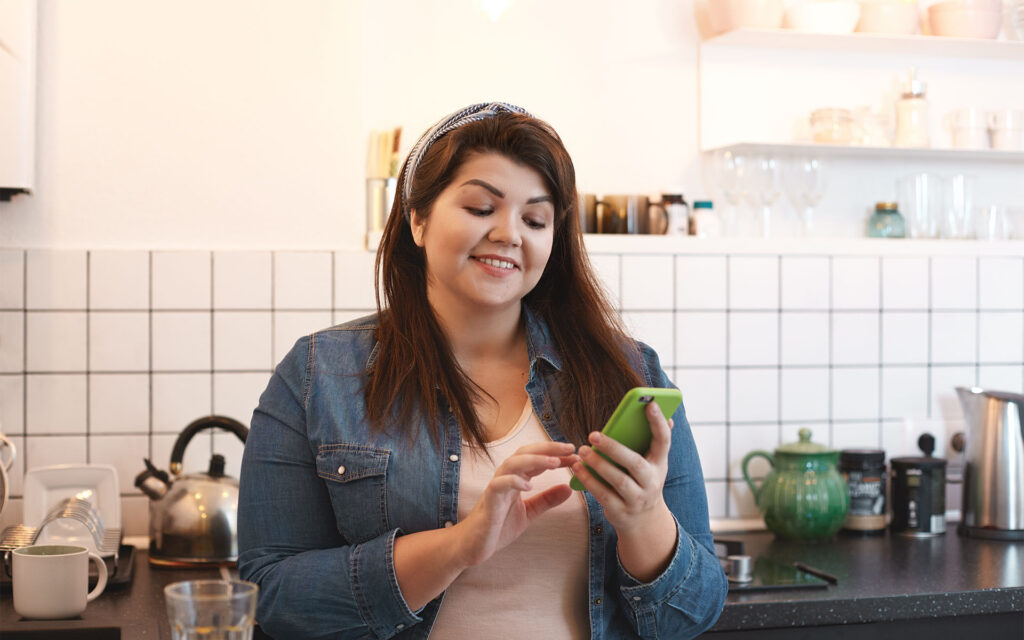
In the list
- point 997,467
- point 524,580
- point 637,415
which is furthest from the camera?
point 997,467

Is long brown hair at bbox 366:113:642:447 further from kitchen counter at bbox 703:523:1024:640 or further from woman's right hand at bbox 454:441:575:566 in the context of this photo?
kitchen counter at bbox 703:523:1024:640

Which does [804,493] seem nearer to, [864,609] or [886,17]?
[864,609]

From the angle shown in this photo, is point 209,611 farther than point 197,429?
No

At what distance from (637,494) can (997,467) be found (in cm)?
156

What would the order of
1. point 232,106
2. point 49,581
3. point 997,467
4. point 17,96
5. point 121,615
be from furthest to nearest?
point 997,467
point 232,106
point 17,96
point 121,615
point 49,581

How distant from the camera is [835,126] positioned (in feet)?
8.09

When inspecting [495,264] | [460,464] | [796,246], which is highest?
[796,246]

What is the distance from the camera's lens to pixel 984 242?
2.62 meters

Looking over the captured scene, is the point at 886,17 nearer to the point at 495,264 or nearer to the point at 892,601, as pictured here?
the point at 892,601

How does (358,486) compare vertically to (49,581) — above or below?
above

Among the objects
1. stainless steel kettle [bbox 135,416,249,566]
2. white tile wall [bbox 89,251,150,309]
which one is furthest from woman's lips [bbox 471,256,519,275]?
white tile wall [bbox 89,251,150,309]

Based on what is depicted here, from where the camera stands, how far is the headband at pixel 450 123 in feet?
4.44

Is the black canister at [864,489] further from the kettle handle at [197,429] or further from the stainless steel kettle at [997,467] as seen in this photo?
the kettle handle at [197,429]

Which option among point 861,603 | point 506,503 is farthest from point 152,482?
point 861,603
